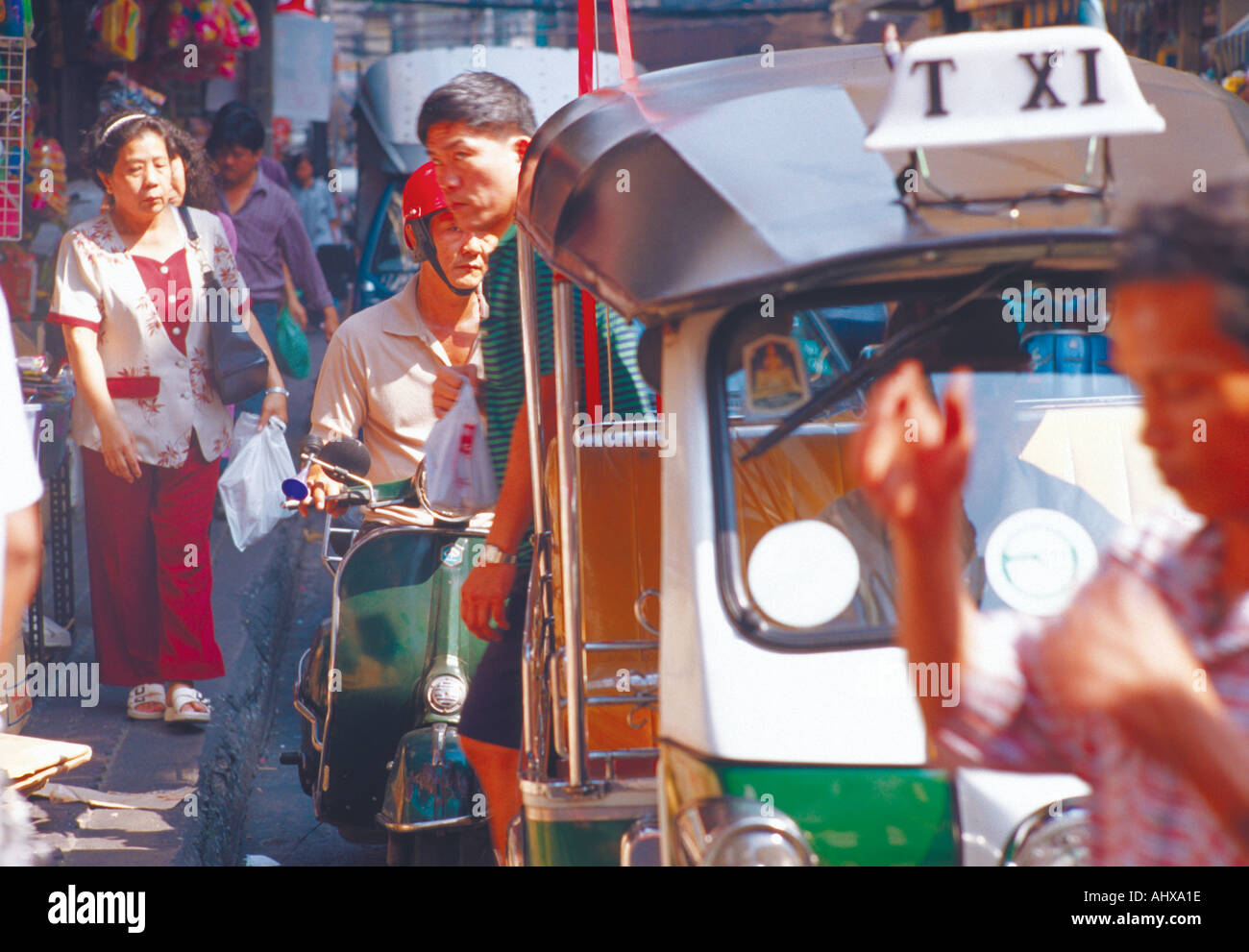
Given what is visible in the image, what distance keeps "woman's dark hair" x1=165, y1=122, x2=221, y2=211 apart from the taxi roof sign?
3.44 m

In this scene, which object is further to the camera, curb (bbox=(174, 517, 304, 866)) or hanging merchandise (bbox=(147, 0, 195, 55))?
hanging merchandise (bbox=(147, 0, 195, 55))

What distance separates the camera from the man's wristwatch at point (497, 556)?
3.32m

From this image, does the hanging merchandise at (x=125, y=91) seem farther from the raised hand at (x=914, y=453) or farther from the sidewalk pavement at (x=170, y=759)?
the raised hand at (x=914, y=453)

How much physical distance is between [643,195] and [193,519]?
10.7 ft

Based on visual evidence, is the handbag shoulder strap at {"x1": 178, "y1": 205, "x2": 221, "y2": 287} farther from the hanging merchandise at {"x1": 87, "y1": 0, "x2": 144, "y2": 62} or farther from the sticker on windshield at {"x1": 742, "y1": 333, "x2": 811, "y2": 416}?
the hanging merchandise at {"x1": 87, "y1": 0, "x2": 144, "y2": 62}

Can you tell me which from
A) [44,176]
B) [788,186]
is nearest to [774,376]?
[788,186]

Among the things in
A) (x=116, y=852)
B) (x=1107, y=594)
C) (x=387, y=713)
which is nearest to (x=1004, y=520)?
(x=1107, y=594)

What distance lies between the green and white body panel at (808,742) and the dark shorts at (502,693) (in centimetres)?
128

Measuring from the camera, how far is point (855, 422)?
2.92 meters

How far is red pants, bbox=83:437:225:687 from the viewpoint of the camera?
4.97 metres

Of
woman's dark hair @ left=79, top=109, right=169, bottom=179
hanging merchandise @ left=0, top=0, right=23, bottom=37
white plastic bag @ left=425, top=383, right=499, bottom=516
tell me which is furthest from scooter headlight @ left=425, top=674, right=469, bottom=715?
hanging merchandise @ left=0, top=0, right=23, bottom=37

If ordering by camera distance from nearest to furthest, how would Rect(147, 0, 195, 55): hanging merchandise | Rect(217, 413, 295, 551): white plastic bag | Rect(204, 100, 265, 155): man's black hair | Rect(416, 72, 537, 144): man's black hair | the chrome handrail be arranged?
1. the chrome handrail
2. Rect(416, 72, 537, 144): man's black hair
3. Rect(217, 413, 295, 551): white plastic bag
4. Rect(204, 100, 265, 155): man's black hair
5. Rect(147, 0, 195, 55): hanging merchandise

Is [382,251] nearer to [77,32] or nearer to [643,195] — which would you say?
[77,32]
